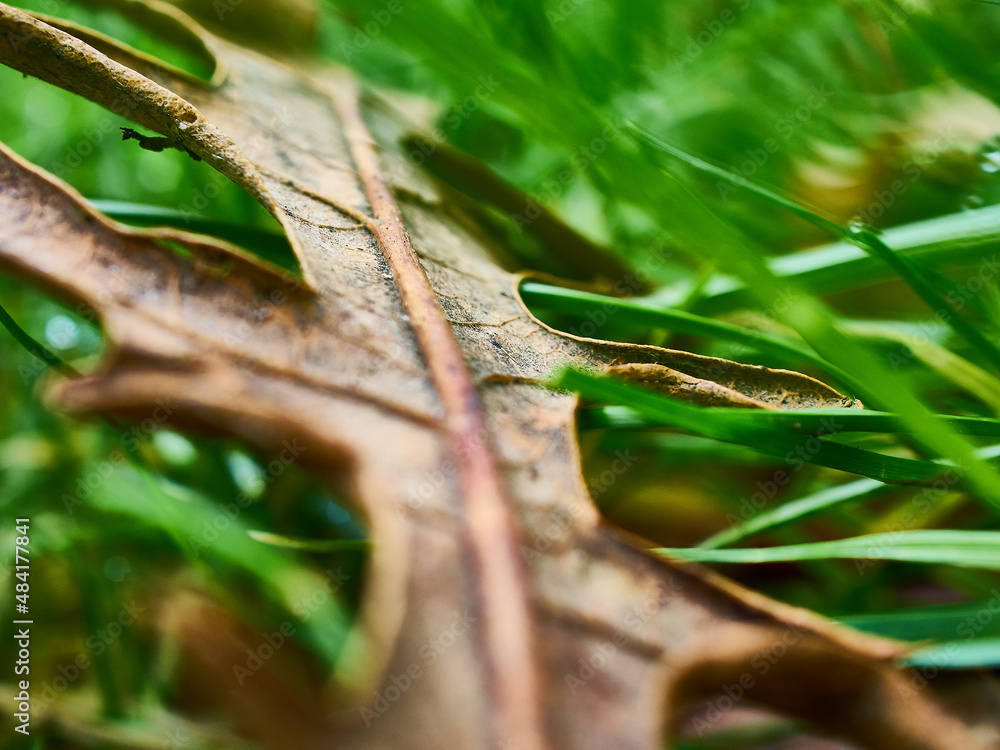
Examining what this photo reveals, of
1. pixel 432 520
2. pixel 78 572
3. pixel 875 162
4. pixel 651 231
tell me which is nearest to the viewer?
pixel 432 520

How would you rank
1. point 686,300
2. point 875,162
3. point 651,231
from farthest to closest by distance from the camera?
point 875,162 → point 651,231 → point 686,300

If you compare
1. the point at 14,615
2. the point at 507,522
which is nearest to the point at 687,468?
the point at 507,522

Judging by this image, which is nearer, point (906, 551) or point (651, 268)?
point (906, 551)

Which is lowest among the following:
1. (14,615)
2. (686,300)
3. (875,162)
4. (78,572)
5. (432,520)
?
(14,615)

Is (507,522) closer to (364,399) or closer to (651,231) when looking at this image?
(364,399)

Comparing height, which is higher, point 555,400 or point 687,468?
point 555,400

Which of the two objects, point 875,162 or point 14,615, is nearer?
point 14,615

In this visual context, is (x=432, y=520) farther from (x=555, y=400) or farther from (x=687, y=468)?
(x=687, y=468)
